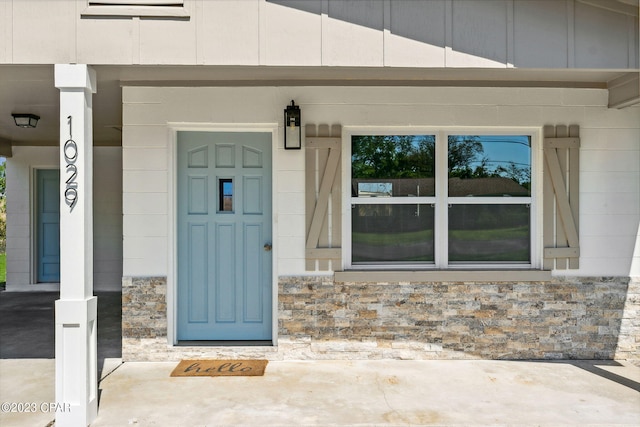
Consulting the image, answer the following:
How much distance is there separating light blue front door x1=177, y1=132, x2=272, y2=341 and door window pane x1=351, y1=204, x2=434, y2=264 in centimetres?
85

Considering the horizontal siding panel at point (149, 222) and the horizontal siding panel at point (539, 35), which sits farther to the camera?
the horizontal siding panel at point (149, 222)

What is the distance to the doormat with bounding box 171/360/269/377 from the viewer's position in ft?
13.6

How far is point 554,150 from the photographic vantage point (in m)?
4.53

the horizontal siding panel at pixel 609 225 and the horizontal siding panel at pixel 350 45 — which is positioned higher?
the horizontal siding panel at pixel 350 45

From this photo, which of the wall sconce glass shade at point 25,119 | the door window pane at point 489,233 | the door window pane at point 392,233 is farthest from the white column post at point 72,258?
the wall sconce glass shade at point 25,119

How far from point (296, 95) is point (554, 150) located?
2381 mm

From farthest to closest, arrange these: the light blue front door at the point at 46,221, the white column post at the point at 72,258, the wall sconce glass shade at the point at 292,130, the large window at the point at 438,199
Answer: the light blue front door at the point at 46,221
the large window at the point at 438,199
the wall sconce glass shade at the point at 292,130
the white column post at the point at 72,258

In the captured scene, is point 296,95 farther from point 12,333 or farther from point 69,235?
point 12,333

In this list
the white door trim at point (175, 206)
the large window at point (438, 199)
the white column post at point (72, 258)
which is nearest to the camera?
the white column post at point (72, 258)

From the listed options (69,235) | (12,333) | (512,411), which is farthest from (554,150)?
(12,333)

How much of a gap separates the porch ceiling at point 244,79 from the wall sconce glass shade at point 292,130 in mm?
261

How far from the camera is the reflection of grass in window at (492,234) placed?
4656 millimetres

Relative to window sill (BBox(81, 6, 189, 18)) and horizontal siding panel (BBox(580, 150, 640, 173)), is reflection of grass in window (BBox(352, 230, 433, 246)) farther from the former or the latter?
window sill (BBox(81, 6, 189, 18))

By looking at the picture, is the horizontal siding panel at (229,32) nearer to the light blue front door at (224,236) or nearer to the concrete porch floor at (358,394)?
the light blue front door at (224,236)
